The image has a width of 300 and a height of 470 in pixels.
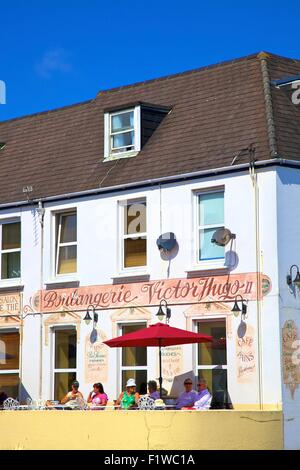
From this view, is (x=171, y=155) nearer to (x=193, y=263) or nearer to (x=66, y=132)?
(x=193, y=263)

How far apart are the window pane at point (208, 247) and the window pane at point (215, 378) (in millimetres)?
2630

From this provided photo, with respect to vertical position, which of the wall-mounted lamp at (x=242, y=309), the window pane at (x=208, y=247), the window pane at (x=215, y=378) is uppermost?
the window pane at (x=208, y=247)

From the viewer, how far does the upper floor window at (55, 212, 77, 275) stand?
28.5 m

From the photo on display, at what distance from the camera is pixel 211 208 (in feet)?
84.9

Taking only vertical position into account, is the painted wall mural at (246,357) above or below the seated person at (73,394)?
above

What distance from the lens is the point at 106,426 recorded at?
2344cm

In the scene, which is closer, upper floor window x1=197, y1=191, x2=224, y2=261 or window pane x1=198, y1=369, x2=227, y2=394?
window pane x1=198, y1=369, x2=227, y2=394

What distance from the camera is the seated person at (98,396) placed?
25.8 m

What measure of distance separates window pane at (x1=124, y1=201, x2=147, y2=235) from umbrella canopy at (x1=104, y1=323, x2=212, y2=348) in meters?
3.31

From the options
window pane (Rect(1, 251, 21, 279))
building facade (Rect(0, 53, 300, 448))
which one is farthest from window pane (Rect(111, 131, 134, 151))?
window pane (Rect(1, 251, 21, 279))

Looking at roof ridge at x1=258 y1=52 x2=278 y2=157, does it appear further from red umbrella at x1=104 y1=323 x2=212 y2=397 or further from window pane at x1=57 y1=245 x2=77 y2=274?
window pane at x1=57 y1=245 x2=77 y2=274

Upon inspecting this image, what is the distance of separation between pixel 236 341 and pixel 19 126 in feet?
38.7

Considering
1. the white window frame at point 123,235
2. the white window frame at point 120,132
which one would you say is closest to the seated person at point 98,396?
the white window frame at point 123,235

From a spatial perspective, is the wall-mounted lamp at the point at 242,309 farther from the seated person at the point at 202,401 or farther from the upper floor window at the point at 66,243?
the upper floor window at the point at 66,243
